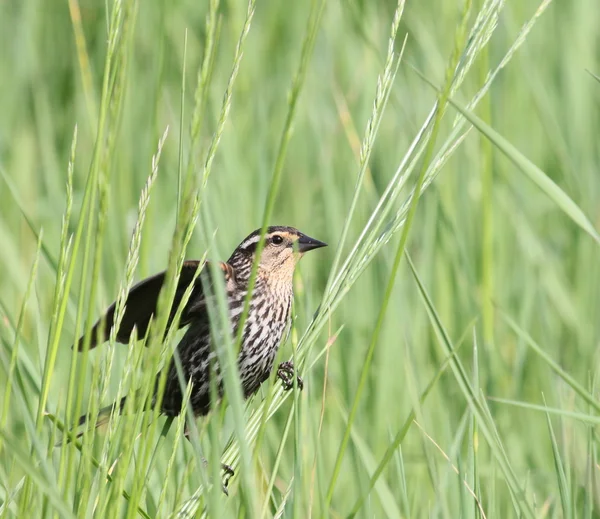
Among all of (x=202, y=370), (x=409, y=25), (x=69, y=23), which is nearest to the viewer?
(x=202, y=370)

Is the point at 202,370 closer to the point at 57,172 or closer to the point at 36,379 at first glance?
the point at 36,379

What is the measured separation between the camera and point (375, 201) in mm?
3676

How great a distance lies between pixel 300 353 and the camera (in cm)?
210

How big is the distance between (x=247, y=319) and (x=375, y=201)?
Answer: 2.15ft

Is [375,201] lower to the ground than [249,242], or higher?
higher

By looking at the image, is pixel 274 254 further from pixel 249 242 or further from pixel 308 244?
pixel 308 244

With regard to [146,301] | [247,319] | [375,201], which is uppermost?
[375,201]

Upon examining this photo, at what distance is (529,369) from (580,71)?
6.24ft

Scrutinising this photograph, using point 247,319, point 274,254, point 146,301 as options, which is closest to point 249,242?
point 274,254

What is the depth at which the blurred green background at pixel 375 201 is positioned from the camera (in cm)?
313

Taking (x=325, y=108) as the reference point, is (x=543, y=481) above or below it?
below

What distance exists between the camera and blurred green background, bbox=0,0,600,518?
3131 mm

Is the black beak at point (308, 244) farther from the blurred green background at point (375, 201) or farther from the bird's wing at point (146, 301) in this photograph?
the bird's wing at point (146, 301)

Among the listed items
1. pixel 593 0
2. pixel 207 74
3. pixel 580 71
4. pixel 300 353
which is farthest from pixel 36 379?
pixel 593 0
